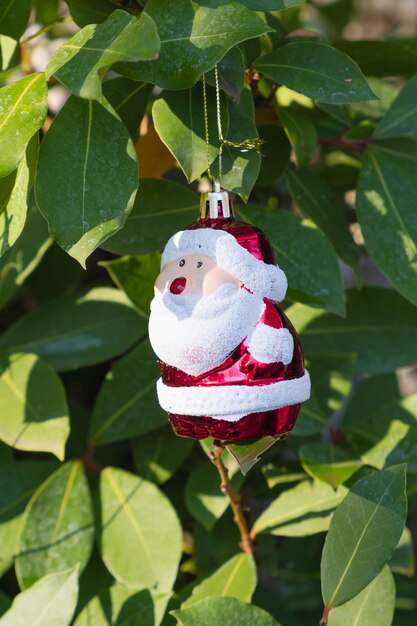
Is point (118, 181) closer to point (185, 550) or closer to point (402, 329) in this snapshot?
point (402, 329)

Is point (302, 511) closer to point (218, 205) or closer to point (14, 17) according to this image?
point (218, 205)

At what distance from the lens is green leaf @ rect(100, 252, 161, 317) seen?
0.85 metres

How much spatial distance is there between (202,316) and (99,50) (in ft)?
0.65

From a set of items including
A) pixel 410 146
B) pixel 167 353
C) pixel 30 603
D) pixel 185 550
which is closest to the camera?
pixel 167 353

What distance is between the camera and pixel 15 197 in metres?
0.65

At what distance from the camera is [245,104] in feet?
2.33

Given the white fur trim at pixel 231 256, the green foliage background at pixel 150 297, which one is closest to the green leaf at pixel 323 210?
the green foliage background at pixel 150 297

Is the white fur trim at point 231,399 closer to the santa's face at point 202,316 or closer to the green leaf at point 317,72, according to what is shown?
the santa's face at point 202,316

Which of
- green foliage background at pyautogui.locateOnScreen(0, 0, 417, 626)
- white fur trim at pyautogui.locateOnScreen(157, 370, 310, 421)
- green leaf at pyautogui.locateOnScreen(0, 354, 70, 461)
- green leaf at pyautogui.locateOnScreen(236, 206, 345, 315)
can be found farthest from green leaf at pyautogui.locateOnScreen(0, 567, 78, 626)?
green leaf at pyautogui.locateOnScreen(236, 206, 345, 315)

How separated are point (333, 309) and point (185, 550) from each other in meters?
0.43

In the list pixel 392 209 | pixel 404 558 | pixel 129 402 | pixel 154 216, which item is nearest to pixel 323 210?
pixel 392 209

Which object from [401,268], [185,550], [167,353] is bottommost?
[185,550]

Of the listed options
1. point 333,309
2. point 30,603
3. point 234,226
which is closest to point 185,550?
point 30,603

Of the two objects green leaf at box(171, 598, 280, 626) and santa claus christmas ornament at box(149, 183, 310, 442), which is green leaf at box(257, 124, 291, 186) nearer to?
santa claus christmas ornament at box(149, 183, 310, 442)
